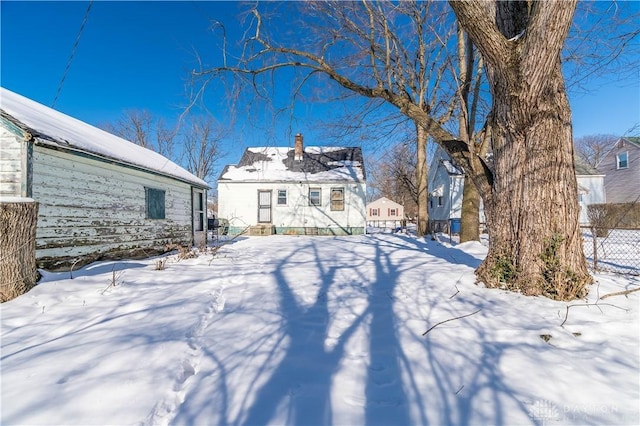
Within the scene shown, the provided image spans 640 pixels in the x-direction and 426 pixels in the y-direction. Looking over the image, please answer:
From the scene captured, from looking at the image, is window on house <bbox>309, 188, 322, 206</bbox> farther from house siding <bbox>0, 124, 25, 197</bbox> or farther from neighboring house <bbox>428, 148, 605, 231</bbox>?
house siding <bbox>0, 124, 25, 197</bbox>

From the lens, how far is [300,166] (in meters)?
17.4

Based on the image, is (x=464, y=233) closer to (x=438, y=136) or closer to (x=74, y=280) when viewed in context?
(x=438, y=136)

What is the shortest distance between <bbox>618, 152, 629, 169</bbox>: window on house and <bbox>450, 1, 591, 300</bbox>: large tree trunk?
93.8 feet

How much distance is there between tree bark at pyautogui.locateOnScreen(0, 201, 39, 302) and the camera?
11.7 feet

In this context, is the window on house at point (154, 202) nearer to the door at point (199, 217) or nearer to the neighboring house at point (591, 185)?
the door at point (199, 217)

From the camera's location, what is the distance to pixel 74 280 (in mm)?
4508

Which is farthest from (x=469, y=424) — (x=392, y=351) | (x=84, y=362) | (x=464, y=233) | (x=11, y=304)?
(x=464, y=233)

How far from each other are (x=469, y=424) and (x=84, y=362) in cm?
279

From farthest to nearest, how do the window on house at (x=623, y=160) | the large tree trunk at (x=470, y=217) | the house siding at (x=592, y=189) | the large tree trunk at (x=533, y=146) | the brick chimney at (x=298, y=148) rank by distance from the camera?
the window on house at (x=623, y=160) → the house siding at (x=592, y=189) → the brick chimney at (x=298, y=148) → the large tree trunk at (x=470, y=217) → the large tree trunk at (x=533, y=146)

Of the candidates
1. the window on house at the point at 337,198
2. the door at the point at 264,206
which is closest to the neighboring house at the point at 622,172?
the window on house at the point at 337,198

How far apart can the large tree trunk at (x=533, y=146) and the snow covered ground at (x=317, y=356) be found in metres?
0.45

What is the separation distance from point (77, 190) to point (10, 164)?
3.68 ft

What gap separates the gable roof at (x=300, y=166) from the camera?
16.6 m

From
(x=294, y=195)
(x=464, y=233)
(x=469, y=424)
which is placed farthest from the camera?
(x=294, y=195)
